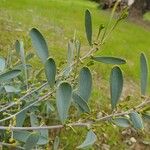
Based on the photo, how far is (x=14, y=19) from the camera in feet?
44.5

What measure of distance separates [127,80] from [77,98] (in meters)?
7.24

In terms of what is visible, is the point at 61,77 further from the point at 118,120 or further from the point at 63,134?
the point at 63,134

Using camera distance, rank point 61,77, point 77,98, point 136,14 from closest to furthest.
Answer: point 77,98
point 61,77
point 136,14

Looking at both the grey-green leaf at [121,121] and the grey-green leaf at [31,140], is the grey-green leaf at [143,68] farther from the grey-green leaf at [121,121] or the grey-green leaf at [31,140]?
the grey-green leaf at [31,140]

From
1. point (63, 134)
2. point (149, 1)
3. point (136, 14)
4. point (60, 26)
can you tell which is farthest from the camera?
point (149, 1)

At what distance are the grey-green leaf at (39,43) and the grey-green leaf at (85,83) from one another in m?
0.28

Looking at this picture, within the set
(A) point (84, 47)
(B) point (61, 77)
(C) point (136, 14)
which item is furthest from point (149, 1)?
(B) point (61, 77)

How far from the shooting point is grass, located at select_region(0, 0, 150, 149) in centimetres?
865

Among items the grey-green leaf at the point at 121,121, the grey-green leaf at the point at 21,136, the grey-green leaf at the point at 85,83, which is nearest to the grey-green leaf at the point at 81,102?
the grey-green leaf at the point at 85,83

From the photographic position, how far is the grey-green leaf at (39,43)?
10.2 feet

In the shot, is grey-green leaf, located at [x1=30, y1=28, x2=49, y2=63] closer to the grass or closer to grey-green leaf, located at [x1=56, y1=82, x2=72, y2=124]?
grey-green leaf, located at [x1=56, y1=82, x2=72, y2=124]

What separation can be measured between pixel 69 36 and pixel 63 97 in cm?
1025

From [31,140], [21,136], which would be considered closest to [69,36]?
[21,136]

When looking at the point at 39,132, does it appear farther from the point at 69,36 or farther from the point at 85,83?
the point at 69,36
